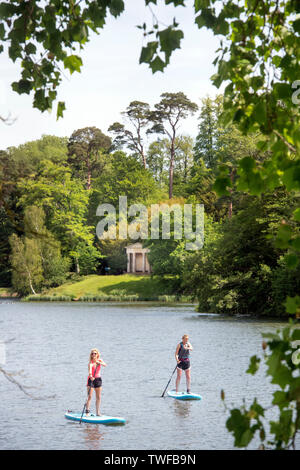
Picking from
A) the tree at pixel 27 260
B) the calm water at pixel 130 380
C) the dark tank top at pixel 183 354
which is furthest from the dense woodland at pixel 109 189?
the dark tank top at pixel 183 354

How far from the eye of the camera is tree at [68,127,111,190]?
85500mm

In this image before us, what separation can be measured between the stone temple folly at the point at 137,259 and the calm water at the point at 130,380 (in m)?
36.4

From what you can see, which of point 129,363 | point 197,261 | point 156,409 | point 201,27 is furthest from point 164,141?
point 201,27

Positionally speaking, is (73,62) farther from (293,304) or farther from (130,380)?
(130,380)

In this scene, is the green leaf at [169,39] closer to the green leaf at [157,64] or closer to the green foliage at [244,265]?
the green leaf at [157,64]

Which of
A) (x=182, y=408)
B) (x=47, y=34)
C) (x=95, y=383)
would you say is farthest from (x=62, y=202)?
(x=47, y=34)

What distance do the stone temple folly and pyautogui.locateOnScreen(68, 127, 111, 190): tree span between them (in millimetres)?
11557

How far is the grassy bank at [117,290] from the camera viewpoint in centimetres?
6838

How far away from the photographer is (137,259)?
82625 mm

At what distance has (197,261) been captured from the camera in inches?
1775

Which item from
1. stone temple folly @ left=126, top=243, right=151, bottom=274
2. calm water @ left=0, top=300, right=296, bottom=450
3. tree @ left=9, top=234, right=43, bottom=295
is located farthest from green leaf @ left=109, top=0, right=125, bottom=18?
stone temple folly @ left=126, top=243, right=151, bottom=274

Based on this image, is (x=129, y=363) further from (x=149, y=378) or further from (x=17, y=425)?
(x=17, y=425)

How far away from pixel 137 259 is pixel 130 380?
62.5 meters
